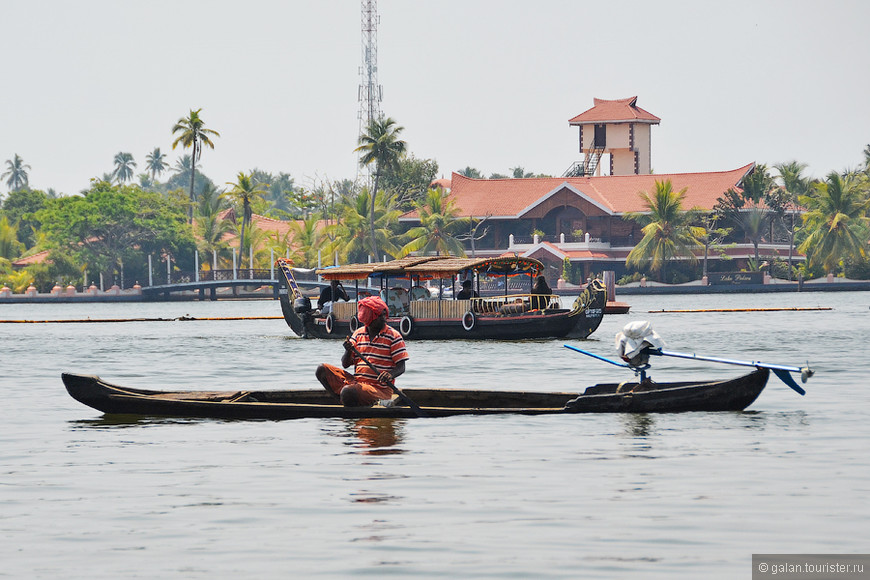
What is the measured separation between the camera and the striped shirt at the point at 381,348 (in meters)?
13.5

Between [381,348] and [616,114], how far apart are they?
256 feet

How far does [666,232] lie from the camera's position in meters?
75.4

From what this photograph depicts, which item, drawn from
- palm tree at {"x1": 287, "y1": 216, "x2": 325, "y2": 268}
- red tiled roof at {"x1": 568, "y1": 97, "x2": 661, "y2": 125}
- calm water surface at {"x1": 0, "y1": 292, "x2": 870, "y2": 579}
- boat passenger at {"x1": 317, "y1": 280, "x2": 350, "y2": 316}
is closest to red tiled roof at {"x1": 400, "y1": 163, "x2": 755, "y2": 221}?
palm tree at {"x1": 287, "y1": 216, "x2": 325, "y2": 268}

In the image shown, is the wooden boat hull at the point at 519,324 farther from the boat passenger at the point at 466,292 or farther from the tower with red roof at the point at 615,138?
the tower with red roof at the point at 615,138

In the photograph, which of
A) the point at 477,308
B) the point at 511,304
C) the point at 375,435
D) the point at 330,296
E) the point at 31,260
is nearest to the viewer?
the point at 375,435

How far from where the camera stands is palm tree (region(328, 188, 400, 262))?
8000 cm

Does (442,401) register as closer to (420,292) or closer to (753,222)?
(420,292)

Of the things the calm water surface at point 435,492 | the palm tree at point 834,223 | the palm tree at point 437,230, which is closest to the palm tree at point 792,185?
the palm tree at point 834,223

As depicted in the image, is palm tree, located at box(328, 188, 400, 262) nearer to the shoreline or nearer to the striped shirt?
the shoreline

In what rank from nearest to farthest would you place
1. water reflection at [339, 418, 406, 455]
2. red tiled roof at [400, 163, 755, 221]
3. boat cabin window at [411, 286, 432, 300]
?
water reflection at [339, 418, 406, 455] → boat cabin window at [411, 286, 432, 300] → red tiled roof at [400, 163, 755, 221]

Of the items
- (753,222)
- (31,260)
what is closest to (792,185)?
(753,222)

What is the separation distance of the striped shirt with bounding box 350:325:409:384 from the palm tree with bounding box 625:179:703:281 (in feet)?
206

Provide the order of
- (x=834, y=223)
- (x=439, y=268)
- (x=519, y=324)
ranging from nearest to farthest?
1. (x=439, y=268)
2. (x=519, y=324)
3. (x=834, y=223)

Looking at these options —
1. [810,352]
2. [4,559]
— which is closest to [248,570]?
[4,559]
